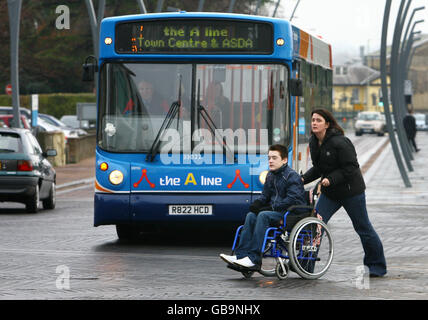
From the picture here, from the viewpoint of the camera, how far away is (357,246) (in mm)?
13727

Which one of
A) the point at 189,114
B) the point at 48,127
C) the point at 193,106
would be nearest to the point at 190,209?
the point at 189,114

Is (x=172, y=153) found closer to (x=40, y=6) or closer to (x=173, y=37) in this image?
(x=173, y=37)

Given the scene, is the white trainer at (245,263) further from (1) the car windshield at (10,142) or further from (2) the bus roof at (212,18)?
(1) the car windshield at (10,142)

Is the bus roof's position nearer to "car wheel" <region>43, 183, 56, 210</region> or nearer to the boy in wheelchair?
the boy in wheelchair

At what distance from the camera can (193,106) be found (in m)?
13.5

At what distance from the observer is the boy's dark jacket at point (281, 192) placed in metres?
10.5

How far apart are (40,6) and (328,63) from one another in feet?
125

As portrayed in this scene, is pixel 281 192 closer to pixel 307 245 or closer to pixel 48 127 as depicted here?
pixel 307 245

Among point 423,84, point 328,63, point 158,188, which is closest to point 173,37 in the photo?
point 158,188

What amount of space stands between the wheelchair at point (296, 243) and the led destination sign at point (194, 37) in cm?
360

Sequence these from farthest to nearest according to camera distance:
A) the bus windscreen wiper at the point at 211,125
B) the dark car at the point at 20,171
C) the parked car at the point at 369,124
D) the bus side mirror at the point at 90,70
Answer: the parked car at the point at 369,124, the dark car at the point at 20,171, the bus side mirror at the point at 90,70, the bus windscreen wiper at the point at 211,125

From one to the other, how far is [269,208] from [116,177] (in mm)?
3132

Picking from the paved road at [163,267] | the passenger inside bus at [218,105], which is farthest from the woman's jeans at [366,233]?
the passenger inside bus at [218,105]

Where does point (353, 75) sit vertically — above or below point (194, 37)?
above
